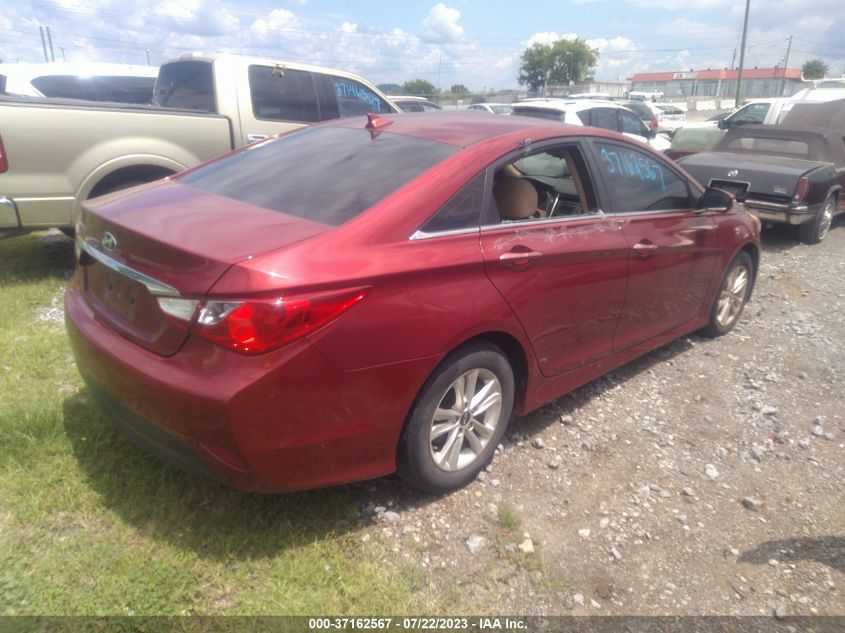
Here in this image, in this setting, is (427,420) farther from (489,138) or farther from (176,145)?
(176,145)

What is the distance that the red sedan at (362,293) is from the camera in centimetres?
218

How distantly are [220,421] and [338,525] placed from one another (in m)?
0.82

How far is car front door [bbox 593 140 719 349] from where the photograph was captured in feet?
11.8

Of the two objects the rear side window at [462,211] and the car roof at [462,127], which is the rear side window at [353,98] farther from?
the rear side window at [462,211]

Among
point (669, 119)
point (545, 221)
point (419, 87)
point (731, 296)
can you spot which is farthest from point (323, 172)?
point (419, 87)

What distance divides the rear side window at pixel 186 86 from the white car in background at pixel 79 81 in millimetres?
2251

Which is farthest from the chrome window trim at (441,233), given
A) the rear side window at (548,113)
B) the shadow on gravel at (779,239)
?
the rear side window at (548,113)

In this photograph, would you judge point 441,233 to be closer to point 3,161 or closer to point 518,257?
point 518,257

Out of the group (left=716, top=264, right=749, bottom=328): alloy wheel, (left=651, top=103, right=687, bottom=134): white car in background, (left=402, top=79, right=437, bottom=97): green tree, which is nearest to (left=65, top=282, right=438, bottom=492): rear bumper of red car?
(left=716, top=264, right=749, bottom=328): alloy wheel

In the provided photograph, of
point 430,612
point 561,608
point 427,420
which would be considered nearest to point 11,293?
point 427,420

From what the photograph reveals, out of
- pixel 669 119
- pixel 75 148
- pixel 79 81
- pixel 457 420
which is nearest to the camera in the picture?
pixel 457 420

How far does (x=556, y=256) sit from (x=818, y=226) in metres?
6.62

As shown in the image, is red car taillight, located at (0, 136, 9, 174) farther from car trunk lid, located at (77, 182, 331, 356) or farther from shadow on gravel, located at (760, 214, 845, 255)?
shadow on gravel, located at (760, 214, 845, 255)

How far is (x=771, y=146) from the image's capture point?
8.44 metres
